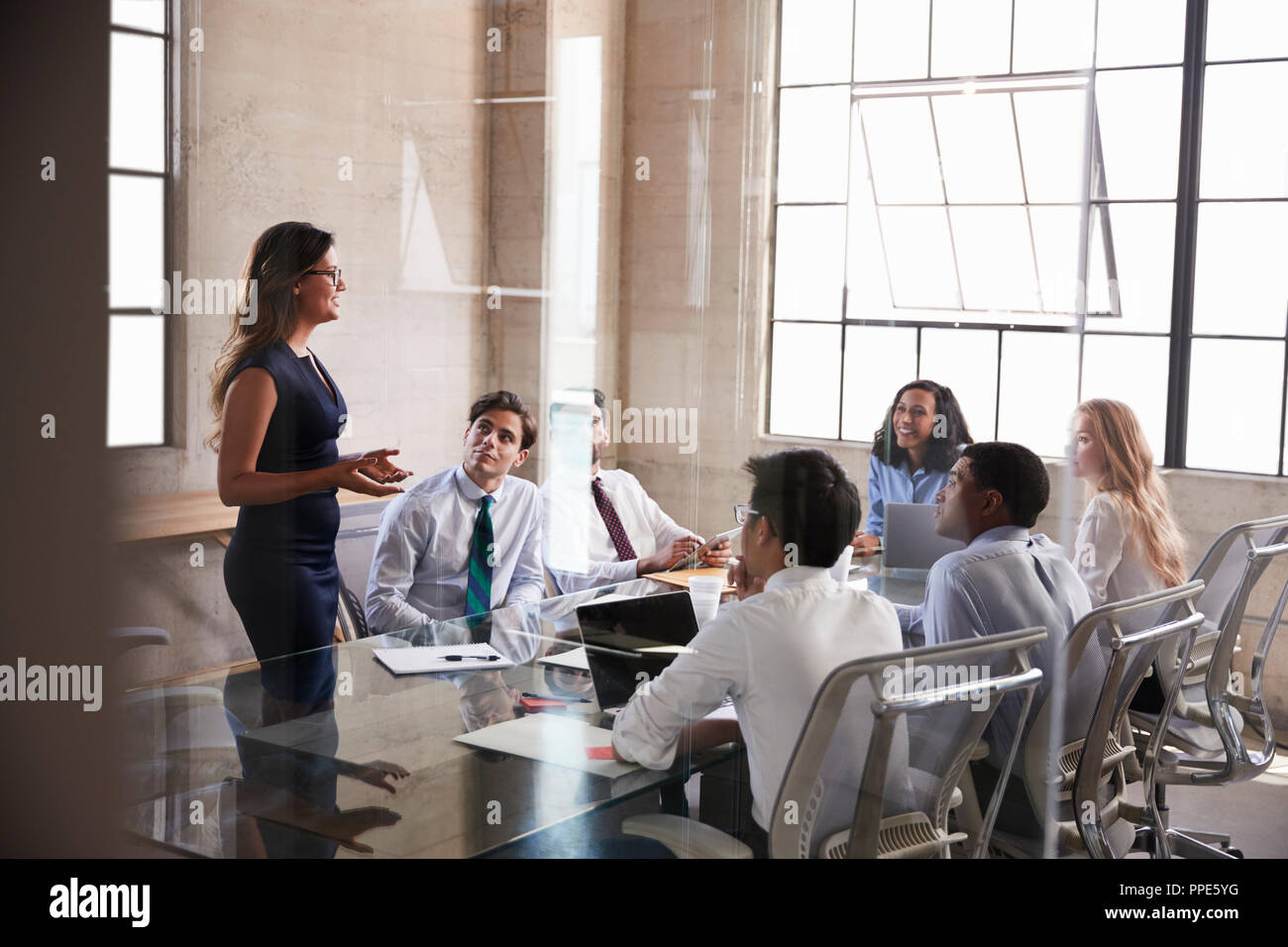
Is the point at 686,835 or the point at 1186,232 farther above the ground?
the point at 1186,232

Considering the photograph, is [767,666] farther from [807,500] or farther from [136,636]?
[136,636]

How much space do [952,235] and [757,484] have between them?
0.93 m

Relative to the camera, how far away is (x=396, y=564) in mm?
2889

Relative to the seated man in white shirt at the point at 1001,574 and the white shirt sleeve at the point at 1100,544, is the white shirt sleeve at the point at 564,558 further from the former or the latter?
the white shirt sleeve at the point at 1100,544

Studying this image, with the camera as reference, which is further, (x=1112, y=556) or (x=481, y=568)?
(x=1112, y=556)

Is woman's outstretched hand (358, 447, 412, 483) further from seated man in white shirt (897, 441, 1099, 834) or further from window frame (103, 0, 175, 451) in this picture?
seated man in white shirt (897, 441, 1099, 834)

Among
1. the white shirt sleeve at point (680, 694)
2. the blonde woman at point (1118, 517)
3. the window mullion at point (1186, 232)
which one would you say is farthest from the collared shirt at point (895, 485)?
the window mullion at point (1186, 232)

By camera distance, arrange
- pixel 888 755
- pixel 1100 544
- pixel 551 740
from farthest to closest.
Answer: pixel 1100 544 → pixel 551 740 → pixel 888 755

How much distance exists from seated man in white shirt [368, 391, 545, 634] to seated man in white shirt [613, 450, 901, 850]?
579mm

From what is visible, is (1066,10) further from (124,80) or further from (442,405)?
(124,80)

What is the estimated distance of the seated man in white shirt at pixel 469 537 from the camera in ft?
8.41

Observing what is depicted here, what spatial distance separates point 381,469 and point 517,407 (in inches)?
18.0

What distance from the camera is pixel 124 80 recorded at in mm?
2631

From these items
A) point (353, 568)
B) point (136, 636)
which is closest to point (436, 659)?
point (353, 568)
